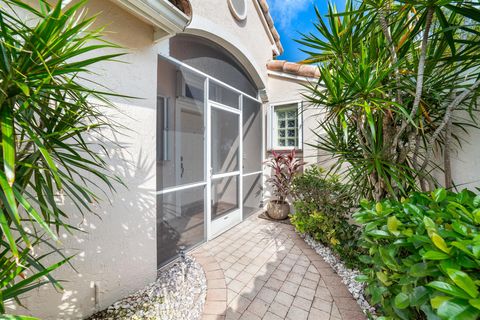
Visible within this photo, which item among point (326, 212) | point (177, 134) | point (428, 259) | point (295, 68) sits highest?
point (295, 68)

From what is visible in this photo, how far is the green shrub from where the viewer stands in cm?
80

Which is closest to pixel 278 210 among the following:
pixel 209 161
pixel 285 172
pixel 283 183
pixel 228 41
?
pixel 283 183

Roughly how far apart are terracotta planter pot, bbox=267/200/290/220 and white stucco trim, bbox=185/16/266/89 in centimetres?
343

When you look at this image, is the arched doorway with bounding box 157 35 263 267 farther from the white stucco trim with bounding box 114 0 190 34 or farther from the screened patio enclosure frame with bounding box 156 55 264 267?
Answer: the white stucco trim with bounding box 114 0 190 34

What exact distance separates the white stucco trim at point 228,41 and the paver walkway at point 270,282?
3.97 metres

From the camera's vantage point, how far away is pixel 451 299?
81cm

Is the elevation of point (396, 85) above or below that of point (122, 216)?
above

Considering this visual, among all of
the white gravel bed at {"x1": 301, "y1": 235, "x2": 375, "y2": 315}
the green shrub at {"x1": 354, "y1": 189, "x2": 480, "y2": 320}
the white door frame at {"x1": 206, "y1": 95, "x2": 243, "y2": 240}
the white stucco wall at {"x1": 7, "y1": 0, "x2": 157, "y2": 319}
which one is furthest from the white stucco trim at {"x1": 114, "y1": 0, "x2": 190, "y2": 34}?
the white gravel bed at {"x1": 301, "y1": 235, "x2": 375, "y2": 315}

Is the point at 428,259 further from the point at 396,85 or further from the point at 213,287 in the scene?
the point at 213,287

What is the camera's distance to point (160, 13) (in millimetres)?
2055

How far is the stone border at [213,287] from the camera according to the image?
212 centimetres

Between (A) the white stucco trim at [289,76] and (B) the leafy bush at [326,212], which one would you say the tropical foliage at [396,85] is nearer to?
(B) the leafy bush at [326,212]

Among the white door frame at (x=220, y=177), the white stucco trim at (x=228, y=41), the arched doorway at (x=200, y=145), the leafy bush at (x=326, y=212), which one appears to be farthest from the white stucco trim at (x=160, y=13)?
the leafy bush at (x=326, y=212)

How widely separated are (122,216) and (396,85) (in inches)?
137
